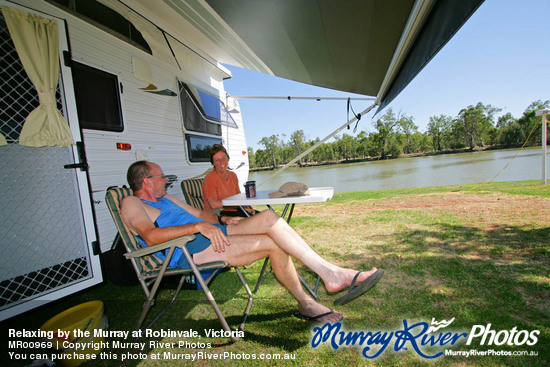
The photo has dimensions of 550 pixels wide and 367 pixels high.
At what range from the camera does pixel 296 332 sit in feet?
5.41

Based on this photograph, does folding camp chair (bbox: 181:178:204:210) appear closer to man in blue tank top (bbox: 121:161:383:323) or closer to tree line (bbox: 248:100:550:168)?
man in blue tank top (bbox: 121:161:383:323)

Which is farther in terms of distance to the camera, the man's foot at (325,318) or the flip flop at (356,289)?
the man's foot at (325,318)

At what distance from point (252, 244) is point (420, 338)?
1232 millimetres

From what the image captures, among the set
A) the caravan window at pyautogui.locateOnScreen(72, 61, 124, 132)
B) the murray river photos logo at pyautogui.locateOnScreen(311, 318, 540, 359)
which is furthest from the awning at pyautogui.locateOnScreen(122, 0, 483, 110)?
the murray river photos logo at pyautogui.locateOnScreen(311, 318, 540, 359)

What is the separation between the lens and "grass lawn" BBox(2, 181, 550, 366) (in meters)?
1.47

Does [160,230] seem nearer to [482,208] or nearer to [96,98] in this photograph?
[96,98]

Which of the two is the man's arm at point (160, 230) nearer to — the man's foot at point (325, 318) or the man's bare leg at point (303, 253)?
the man's bare leg at point (303, 253)

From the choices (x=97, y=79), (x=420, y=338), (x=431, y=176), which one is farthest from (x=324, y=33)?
(x=431, y=176)

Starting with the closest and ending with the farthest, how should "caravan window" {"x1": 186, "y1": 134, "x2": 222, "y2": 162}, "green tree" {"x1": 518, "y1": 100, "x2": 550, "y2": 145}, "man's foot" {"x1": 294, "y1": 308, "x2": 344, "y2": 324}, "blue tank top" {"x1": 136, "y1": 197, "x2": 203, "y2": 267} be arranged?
"man's foot" {"x1": 294, "y1": 308, "x2": 344, "y2": 324} → "blue tank top" {"x1": 136, "y1": 197, "x2": 203, "y2": 267} → "caravan window" {"x1": 186, "y1": 134, "x2": 222, "y2": 162} → "green tree" {"x1": 518, "y1": 100, "x2": 550, "y2": 145}

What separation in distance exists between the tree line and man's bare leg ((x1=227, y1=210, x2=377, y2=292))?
147 ft

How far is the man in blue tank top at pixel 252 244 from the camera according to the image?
163 centimetres

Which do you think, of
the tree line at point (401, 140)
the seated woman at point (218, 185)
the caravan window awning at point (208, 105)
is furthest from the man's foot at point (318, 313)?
the tree line at point (401, 140)

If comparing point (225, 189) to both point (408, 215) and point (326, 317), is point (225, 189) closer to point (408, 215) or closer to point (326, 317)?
point (326, 317)

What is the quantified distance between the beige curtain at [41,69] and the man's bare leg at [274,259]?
1.57 metres
